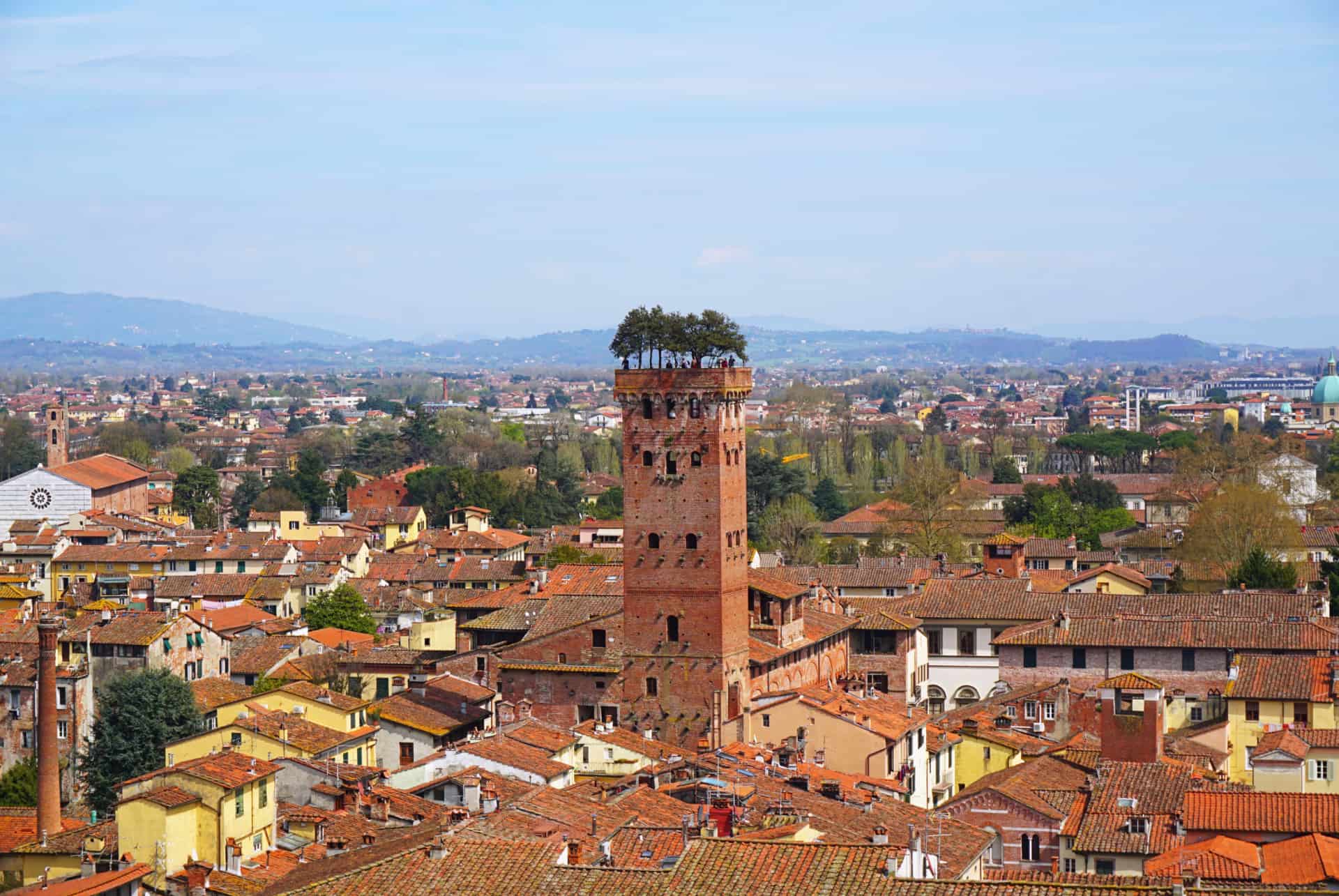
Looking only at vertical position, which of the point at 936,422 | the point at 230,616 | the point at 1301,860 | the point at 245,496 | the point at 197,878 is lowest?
the point at 936,422

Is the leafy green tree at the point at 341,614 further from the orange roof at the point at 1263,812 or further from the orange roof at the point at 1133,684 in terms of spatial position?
the orange roof at the point at 1263,812

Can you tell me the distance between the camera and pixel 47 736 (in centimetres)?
3450

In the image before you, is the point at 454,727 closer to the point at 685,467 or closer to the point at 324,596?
the point at 685,467

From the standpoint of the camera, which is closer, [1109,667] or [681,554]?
[681,554]

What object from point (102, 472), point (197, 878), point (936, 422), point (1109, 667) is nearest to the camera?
point (197, 878)

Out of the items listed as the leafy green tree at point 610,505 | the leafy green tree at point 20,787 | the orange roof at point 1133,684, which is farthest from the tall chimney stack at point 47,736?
the leafy green tree at point 610,505

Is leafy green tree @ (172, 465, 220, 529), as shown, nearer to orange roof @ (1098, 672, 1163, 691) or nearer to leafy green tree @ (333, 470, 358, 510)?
Answer: leafy green tree @ (333, 470, 358, 510)

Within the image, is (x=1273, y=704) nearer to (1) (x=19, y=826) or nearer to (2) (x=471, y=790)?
(2) (x=471, y=790)

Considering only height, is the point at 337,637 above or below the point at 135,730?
below

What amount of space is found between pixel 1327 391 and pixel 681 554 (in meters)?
134

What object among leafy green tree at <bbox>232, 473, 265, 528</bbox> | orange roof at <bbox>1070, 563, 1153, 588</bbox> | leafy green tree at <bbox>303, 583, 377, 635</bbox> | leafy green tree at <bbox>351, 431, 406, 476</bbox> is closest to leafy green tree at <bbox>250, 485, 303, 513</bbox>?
leafy green tree at <bbox>232, 473, 265, 528</bbox>

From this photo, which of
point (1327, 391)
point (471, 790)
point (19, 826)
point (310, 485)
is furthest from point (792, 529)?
point (1327, 391)

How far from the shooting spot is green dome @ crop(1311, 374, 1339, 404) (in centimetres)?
16412

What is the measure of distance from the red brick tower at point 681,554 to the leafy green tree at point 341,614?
14033mm
